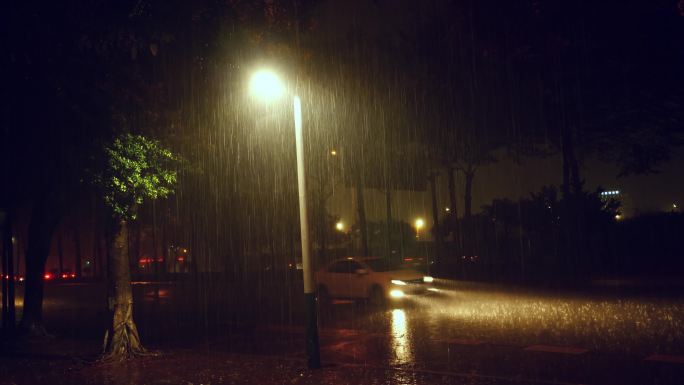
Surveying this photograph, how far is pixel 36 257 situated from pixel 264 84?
8.58 metres

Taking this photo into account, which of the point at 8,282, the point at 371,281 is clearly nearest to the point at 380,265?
the point at 371,281

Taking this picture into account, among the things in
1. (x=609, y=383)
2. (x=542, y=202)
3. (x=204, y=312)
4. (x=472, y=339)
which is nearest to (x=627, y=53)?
(x=472, y=339)

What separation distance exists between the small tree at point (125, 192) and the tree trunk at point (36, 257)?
3.98 metres

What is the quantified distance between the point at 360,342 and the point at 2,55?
8.59 metres

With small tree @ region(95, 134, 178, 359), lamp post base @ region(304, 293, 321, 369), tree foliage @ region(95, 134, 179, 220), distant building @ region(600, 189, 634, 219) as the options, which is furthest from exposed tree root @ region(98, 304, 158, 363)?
distant building @ region(600, 189, 634, 219)

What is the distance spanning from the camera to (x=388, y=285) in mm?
19953

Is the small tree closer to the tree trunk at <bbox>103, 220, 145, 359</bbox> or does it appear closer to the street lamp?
the tree trunk at <bbox>103, 220, 145, 359</bbox>

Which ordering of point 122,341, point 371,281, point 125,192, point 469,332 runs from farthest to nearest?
point 371,281 < point 469,332 < point 122,341 < point 125,192

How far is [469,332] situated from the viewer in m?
13.1

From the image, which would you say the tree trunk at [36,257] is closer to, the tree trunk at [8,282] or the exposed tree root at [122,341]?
the tree trunk at [8,282]

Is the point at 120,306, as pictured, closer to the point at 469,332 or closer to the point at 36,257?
the point at 36,257

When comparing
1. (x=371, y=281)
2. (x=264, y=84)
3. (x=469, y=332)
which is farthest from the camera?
(x=371, y=281)

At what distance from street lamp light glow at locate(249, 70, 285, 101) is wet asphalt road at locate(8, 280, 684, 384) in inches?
196

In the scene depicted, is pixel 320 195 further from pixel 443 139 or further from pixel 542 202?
pixel 542 202
